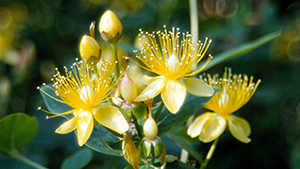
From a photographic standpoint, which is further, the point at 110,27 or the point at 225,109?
the point at 225,109

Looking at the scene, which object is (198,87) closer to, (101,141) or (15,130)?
(101,141)

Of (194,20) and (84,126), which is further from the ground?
(194,20)

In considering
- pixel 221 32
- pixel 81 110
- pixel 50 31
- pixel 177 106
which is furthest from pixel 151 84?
pixel 50 31

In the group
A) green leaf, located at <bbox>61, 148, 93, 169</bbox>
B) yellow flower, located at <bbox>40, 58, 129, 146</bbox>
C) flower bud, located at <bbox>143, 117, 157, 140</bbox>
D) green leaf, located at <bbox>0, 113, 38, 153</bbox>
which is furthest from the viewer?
green leaf, located at <bbox>61, 148, 93, 169</bbox>

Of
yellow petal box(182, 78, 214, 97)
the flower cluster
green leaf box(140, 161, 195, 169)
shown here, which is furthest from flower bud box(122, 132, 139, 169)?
yellow petal box(182, 78, 214, 97)

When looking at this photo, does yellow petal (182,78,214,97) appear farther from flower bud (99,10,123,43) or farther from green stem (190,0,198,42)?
green stem (190,0,198,42)

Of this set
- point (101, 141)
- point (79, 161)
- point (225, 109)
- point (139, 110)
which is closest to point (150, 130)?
point (139, 110)
